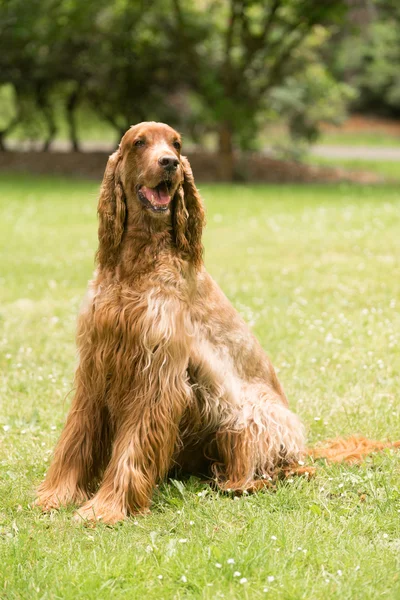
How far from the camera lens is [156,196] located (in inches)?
171

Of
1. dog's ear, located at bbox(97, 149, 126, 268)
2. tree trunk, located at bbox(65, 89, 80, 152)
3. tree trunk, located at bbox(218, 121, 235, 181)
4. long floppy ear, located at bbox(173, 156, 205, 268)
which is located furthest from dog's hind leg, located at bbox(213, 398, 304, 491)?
tree trunk, located at bbox(65, 89, 80, 152)

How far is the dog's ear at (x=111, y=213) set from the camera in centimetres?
439

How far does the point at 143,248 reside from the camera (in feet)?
14.5

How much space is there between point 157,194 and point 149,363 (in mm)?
855

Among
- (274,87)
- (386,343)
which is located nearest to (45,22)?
(274,87)

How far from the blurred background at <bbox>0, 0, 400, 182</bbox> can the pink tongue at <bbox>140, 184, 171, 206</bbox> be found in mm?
18361

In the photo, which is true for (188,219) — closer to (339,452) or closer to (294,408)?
(339,452)

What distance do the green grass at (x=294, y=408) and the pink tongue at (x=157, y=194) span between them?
1541 millimetres

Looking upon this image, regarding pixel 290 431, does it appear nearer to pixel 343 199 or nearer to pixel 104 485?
pixel 104 485

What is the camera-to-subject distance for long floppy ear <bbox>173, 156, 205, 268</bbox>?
14.6 feet

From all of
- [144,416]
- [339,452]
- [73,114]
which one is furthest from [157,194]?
[73,114]

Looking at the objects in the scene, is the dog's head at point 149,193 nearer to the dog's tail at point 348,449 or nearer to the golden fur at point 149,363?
the golden fur at point 149,363

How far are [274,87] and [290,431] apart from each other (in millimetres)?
21229

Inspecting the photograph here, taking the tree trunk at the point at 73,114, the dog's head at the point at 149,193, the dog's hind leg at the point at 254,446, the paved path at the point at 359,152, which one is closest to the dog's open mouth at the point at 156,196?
the dog's head at the point at 149,193
